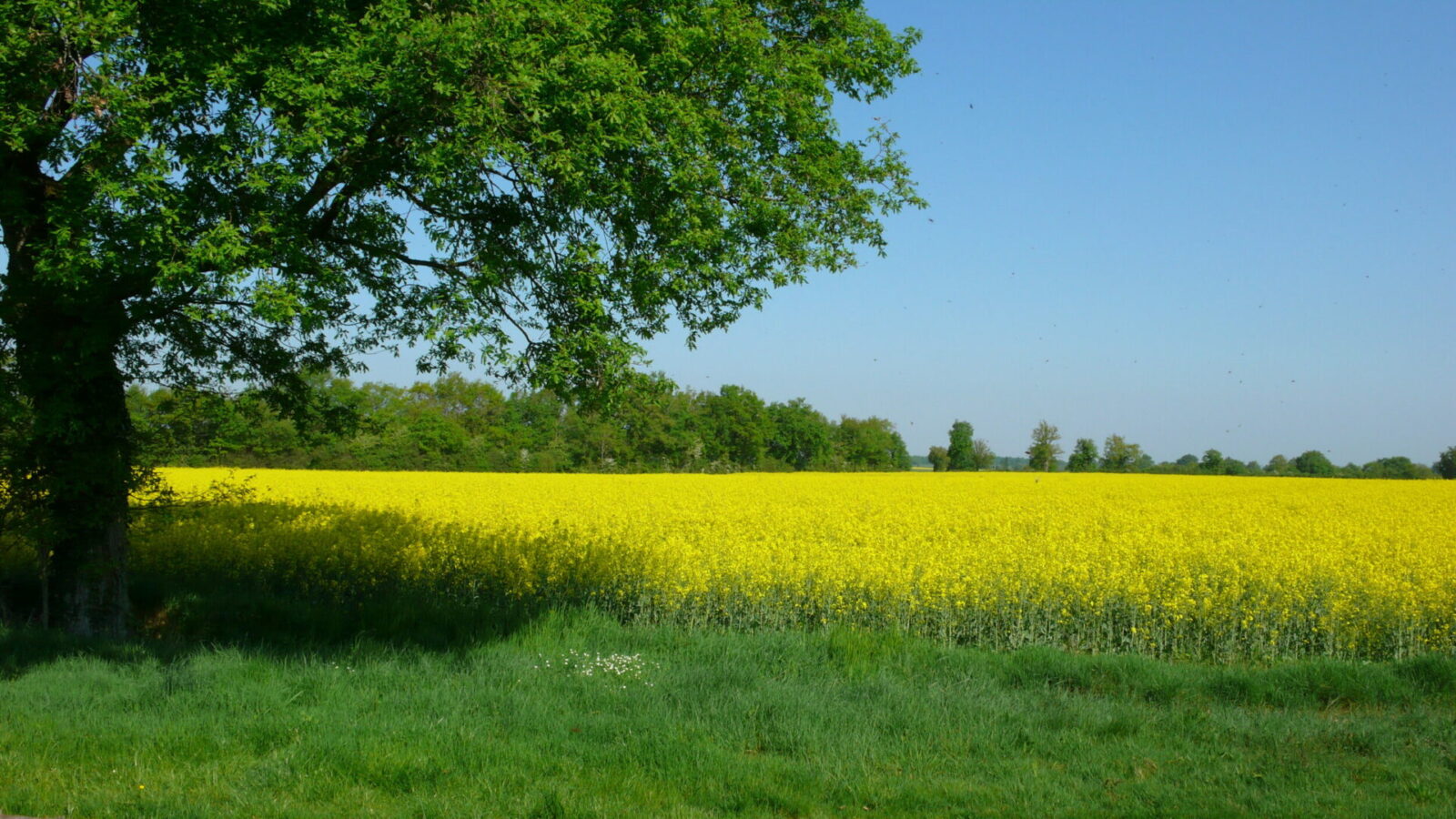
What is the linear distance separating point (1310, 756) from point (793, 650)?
13.5ft

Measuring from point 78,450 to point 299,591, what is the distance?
4284 millimetres

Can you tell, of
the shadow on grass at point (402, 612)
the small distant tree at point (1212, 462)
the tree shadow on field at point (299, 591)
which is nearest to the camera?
the shadow on grass at point (402, 612)

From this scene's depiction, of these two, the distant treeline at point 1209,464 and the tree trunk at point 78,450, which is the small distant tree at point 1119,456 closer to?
the distant treeline at point 1209,464

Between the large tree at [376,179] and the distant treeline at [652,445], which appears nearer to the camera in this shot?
the large tree at [376,179]

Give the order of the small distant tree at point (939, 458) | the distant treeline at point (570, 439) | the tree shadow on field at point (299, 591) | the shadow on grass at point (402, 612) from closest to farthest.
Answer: the shadow on grass at point (402, 612)
the tree shadow on field at point (299, 591)
the distant treeline at point (570, 439)
the small distant tree at point (939, 458)

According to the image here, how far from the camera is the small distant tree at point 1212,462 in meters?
68.4

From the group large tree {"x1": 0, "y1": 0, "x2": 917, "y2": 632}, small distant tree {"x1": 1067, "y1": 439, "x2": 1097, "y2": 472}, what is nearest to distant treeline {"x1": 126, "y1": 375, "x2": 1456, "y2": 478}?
small distant tree {"x1": 1067, "y1": 439, "x2": 1097, "y2": 472}

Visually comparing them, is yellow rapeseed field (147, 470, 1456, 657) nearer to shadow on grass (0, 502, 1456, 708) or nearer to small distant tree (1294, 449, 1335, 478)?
shadow on grass (0, 502, 1456, 708)

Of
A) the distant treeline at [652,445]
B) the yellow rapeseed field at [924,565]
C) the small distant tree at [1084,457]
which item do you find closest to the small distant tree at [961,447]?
the distant treeline at [652,445]

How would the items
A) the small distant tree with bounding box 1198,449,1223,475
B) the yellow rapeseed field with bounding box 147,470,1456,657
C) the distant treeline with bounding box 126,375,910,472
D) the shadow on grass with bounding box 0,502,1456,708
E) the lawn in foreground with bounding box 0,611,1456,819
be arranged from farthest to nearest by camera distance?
the small distant tree with bounding box 1198,449,1223,475 → the distant treeline with bounding box 126,375,910,472 → the yellow rapeseed field with bounding box 147,470,1456,657 → the shadow on grass with bounding box 0,502,1456,708 → the lawn in foreground with bounding box 0,611,1456,819

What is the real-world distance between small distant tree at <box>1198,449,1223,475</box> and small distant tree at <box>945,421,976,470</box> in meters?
23.5

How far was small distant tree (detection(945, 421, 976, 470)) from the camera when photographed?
9125 cm

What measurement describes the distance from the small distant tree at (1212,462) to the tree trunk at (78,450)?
72.3 meters

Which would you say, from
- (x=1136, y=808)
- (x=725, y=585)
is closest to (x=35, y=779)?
(x=1136, y=808)
